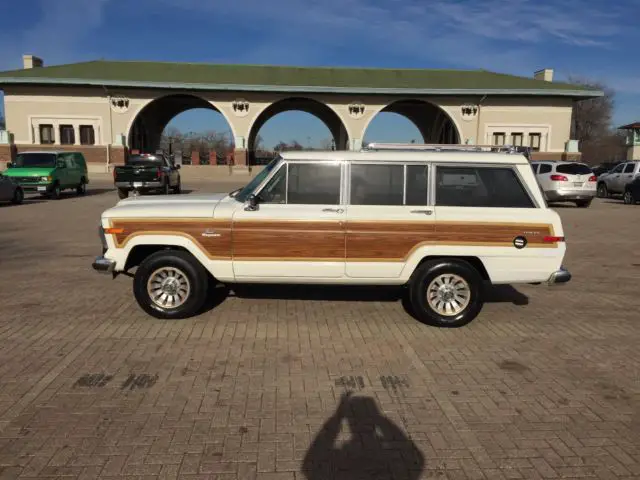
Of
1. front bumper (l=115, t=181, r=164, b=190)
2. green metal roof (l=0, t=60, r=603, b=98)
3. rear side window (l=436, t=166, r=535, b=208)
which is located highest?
green metal roof (l=0, t=60, r=603, b=98)

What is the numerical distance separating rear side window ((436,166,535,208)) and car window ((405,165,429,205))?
0.44ft

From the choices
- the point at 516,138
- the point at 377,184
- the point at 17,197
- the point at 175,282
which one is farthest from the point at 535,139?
the point at 175,282

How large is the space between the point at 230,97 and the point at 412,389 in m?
38.8

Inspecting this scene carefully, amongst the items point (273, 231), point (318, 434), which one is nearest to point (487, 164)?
point (273, 231)

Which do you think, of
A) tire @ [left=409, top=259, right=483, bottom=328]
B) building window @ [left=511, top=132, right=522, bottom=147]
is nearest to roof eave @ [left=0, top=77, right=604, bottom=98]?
building window @ [left=511, top=132, right=522, bottom=147]

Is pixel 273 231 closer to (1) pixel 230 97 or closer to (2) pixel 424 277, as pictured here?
(2) pixel 424 277

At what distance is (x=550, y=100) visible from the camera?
40.1 meters

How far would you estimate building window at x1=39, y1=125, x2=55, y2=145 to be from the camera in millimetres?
39594

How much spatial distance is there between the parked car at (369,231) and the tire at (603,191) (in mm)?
24144

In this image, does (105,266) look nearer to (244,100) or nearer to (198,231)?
(198,231)

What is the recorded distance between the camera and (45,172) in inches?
783

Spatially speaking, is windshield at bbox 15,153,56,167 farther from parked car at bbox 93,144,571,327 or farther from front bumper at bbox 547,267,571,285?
front bumper at bbox 547,267,571,285

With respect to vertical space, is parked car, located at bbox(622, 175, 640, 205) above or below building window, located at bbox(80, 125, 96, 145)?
below

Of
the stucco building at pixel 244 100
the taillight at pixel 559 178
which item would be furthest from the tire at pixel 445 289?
the stucco building at pixel 244 100
